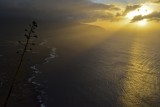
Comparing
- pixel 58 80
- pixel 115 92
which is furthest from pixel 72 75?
pixel 115 92

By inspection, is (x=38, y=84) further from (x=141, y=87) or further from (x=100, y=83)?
(x=141, y=87)

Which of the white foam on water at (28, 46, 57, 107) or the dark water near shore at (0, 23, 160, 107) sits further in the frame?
the dark water near shore at (0, 23, 160, 107)

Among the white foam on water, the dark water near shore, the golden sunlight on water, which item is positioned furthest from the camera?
the golden sunlight on water

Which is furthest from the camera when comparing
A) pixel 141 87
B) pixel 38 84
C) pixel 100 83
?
pixel 100 83

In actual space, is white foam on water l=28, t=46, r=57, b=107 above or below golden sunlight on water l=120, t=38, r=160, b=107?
above

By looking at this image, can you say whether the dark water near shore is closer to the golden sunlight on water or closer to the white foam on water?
the golden sunlight on water

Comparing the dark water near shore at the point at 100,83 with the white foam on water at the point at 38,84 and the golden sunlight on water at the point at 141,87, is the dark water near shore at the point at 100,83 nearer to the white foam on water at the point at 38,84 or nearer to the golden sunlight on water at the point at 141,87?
the golden sunlight on water at the point at 141,87

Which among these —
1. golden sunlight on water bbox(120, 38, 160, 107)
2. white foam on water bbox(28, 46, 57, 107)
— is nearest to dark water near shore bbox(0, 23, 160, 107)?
golden sunlight on water bbox(120, 38, 160, 107)

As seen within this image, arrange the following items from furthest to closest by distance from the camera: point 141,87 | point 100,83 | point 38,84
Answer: point 100,83, point 141,87, point 38,84

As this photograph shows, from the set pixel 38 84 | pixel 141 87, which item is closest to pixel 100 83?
pixel 141 87

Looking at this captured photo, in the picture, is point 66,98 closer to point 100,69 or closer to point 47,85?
point 47,85

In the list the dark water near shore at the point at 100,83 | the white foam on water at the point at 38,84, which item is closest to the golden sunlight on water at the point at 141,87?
the dark water near shore at the point at 100,83
